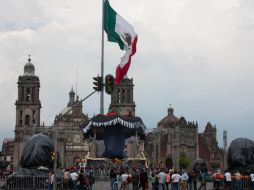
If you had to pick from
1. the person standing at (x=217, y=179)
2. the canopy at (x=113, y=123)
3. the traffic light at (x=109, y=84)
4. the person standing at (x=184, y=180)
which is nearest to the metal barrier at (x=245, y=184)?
the person standing at (x=217, y=179)

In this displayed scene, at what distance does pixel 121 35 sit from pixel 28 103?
215 feet

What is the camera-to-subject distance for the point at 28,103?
10094cm

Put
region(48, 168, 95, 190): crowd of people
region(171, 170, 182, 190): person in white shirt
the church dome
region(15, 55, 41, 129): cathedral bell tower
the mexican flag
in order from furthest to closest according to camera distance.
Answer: the church dome
region(15, 55, 41, 129): cathedral bell tower
the mexican flag
region(171, 170, 182, 190): person in white shirt
region(48, 168, 95, 190): crowd of people

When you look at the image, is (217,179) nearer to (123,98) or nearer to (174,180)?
(174,180)

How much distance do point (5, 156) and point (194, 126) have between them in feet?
152

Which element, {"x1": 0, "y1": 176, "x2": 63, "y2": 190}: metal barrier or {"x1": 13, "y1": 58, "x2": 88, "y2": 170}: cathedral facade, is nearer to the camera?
{"x1": 0, "y1": 176, "x2": 63, "y2": 190}: metal barrier

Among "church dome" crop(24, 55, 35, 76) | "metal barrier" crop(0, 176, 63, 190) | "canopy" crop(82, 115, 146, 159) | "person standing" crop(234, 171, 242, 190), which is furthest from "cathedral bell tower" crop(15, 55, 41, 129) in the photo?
"person standing" crop(234, 171, 242, 190)

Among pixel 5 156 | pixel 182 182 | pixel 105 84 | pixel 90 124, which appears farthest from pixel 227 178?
pixel 5 156

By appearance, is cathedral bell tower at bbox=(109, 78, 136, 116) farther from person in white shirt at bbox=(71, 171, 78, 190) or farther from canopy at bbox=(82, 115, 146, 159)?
person in white shirt at bbox=(71, 171, 78, 190)

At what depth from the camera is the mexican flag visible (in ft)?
125

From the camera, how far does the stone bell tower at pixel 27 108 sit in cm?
10044

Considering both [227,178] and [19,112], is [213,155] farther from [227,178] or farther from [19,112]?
[227,178]

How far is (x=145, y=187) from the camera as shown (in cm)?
2761

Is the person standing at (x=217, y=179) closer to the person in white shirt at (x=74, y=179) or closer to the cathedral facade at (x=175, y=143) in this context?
the person in white shirt at (x=74, y=179)
